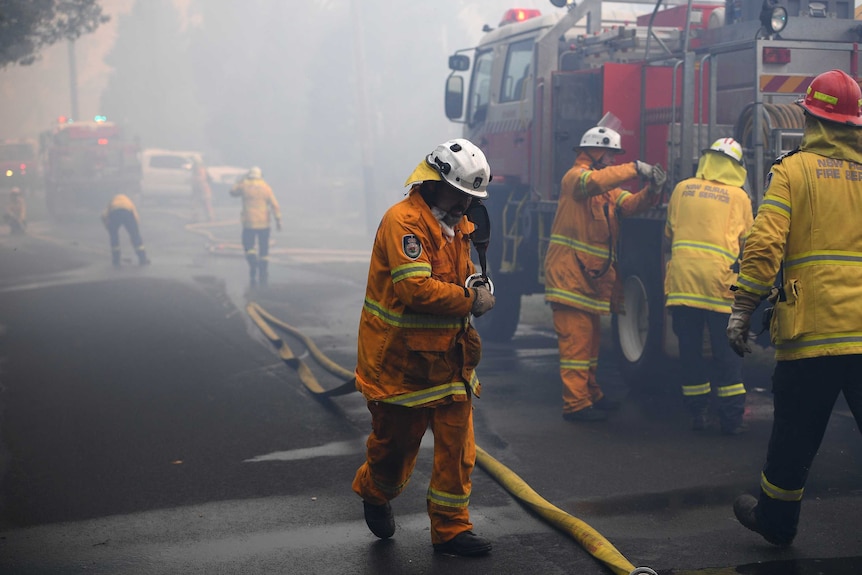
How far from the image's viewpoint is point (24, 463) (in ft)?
19.5

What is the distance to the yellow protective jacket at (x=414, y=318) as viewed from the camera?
4277 millimetres

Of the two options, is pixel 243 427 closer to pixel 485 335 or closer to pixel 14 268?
pixel 485 335

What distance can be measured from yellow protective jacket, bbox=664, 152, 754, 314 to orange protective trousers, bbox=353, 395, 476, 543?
248cm

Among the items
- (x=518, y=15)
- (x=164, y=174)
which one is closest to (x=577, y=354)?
(x=518, y=15)

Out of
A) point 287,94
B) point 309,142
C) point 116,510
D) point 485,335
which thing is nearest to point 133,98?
point 287,94

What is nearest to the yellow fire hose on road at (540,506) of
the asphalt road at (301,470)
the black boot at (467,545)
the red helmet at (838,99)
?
the asphalt road at (301,470)

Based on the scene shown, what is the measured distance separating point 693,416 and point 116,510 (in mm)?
3453

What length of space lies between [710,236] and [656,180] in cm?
62

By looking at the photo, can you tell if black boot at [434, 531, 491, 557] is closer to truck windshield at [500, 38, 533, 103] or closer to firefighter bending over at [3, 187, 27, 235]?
truck windshield at [500, 38, 533, 103]

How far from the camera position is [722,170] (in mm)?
6527

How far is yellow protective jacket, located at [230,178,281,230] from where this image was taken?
51.4 ft

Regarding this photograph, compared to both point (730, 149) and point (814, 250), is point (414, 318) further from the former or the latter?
point (730, 149)

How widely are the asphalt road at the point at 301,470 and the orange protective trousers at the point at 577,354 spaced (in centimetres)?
22

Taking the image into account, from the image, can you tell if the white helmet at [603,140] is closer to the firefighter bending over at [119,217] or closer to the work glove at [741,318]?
the work glove at [741,318]
